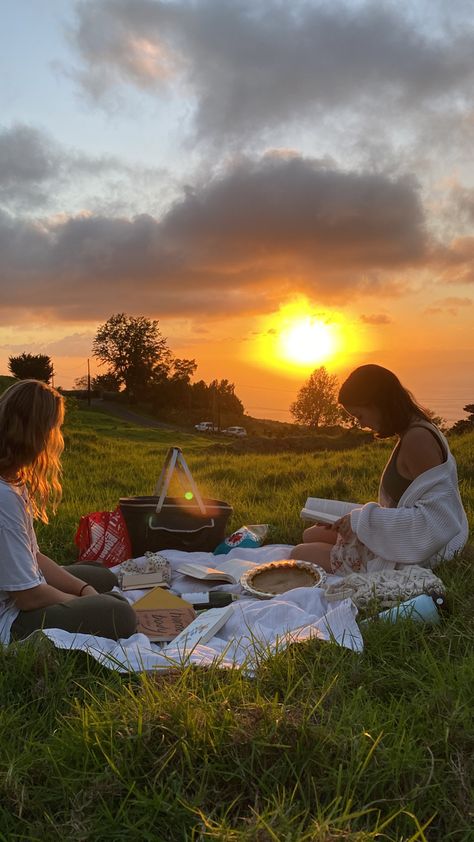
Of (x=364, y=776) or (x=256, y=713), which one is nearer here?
(x=364, y=776)

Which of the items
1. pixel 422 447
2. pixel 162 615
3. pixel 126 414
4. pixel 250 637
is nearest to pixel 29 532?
pixel 162 615

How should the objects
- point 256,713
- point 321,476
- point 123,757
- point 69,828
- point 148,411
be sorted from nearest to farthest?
point 69,828
point 123,757
point 256,713
point 321,476
point 148,411

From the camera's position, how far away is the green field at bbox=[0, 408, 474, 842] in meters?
2.08

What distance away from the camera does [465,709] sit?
262 centimetres

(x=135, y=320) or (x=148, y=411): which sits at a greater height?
(x=135, y=320)

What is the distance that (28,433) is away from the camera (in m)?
3.55

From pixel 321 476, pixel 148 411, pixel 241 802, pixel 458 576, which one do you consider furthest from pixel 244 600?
pixel 148 411

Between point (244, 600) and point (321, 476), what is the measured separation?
4.83 meters

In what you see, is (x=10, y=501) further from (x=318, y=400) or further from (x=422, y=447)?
(x=318, y=400)

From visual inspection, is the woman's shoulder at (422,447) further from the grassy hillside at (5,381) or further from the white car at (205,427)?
the white car at (205,427)

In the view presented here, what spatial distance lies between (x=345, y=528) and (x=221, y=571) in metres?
0.97

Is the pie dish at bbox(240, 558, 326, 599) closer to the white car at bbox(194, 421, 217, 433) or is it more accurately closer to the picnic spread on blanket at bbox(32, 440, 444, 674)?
the picnic spread on blanket at bbox(32, 440, 444, 674)

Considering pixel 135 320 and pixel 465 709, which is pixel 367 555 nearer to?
pixel 465 709

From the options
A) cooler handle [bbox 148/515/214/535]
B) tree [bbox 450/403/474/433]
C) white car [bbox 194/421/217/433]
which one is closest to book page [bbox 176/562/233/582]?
cooler handle [bbox 148/515/214/535]
